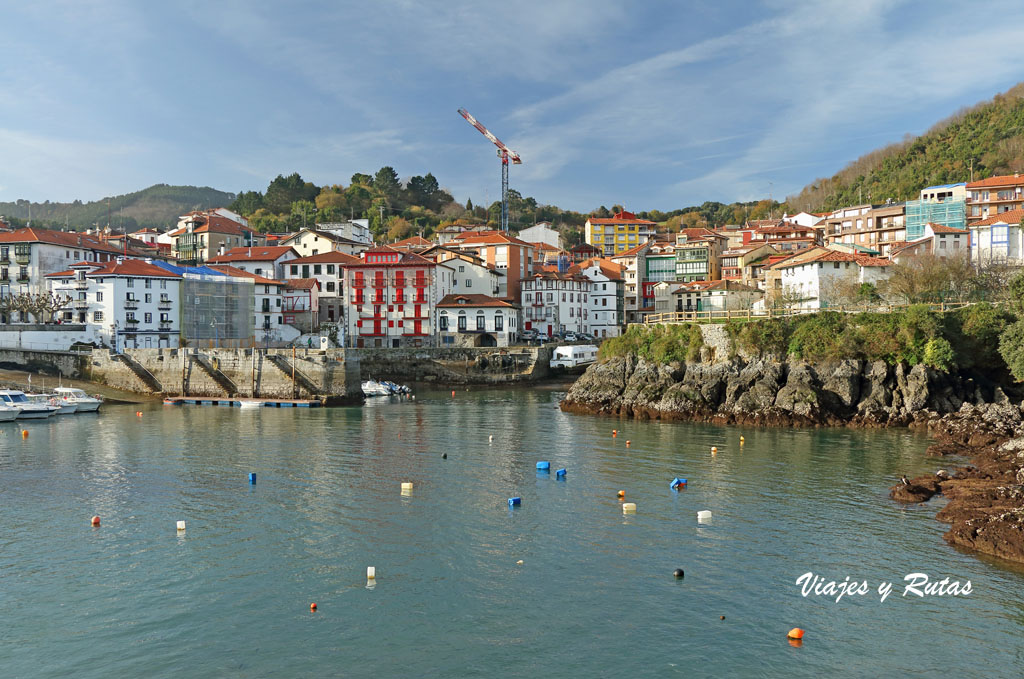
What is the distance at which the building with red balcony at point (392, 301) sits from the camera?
89.1m

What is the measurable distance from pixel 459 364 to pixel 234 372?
82.5ft

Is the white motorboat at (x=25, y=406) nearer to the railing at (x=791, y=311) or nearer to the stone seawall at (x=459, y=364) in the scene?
the stone seawall at (x=459, y=364)

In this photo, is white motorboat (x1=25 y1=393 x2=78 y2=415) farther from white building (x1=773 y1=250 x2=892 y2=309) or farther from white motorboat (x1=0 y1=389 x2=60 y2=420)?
white building (x1=773 y1=250 x2=892 y2=309)

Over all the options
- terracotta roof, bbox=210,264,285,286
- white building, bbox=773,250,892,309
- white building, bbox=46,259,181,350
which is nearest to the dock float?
white building, bbox=46,259,181,350

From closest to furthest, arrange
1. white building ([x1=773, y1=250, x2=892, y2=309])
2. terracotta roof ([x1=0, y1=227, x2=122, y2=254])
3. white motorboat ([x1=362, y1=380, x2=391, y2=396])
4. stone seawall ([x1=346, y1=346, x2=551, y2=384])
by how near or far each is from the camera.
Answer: white motorboat ([x1=362, y1=380, x2=391, y2=396])
white building ([x1=773, y1=250, x2=892, y2=309])
stone seawall ([x1=346, y1=346, x2=551, y2=384])
terracotta roof ([x1=0, y1=227, x2=122, y2=254])

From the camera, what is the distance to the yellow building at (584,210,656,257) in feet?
496

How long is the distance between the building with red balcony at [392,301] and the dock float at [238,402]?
27467 millimetres

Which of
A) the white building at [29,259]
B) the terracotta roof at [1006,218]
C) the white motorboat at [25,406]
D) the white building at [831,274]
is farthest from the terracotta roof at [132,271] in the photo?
the terracotta roof at [1006,218]

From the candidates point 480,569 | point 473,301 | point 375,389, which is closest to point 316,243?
point 473,301

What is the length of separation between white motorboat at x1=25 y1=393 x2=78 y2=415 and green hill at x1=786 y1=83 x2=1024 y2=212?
394ft

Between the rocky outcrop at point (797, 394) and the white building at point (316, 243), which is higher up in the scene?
the white building at point (316, 243)

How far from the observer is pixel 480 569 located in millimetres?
19812

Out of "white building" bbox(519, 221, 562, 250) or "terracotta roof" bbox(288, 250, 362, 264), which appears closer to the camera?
"terracotta roof" bbox(288, 250, 362, 264)

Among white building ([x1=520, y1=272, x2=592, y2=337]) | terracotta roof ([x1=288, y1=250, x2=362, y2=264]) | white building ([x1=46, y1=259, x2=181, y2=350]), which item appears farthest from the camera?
white building ([x1=520, y1=272, x2=592, y2=337])
